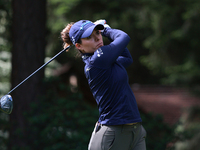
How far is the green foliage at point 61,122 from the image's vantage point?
480 centimetres

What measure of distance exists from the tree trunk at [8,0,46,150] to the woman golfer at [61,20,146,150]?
293cm

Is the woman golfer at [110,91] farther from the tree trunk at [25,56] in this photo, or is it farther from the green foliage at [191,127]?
the green foliage at [191,127]

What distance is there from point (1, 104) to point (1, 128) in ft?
8.76

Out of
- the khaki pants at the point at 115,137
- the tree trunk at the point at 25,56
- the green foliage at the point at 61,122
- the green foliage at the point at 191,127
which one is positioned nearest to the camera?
the khaki pants at the point at 115,137

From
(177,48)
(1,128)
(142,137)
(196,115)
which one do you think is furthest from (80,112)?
(196,115)

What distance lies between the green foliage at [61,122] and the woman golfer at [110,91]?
6.82 ft

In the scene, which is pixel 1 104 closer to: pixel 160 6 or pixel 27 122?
pixel 27 122

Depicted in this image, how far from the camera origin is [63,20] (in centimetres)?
945

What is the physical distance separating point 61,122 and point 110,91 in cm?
246

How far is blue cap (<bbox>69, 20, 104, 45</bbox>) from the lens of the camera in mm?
2718

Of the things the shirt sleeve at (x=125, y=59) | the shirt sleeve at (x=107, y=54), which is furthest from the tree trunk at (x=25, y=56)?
the shirt sleeve at (x=107, y=54)

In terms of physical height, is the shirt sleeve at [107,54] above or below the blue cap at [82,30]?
below

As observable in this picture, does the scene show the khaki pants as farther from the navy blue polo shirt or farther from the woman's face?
the woman's face

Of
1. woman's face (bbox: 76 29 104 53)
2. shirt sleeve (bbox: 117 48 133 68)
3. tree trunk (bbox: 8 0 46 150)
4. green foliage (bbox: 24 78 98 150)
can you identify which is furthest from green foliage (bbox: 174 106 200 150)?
woman's face (bbox: 76 29 104 53)
